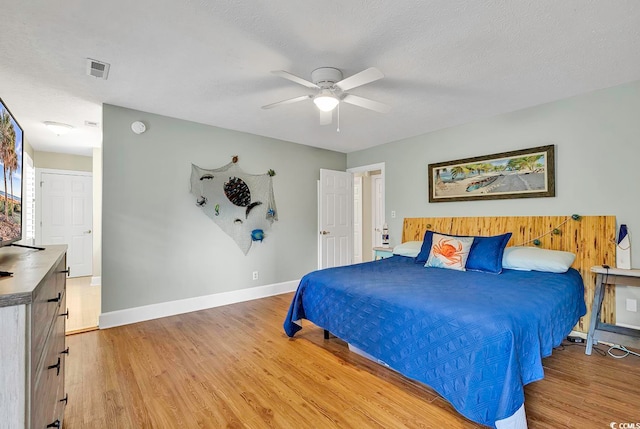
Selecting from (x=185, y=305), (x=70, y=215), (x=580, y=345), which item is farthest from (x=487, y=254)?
(x=70, y=215)

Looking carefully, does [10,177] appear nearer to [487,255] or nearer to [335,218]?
[487,255]

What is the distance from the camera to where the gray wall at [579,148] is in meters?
2.75

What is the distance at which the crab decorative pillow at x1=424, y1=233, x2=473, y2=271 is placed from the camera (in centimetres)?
304

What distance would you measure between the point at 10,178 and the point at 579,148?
4462 mm

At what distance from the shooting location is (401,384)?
2.12m

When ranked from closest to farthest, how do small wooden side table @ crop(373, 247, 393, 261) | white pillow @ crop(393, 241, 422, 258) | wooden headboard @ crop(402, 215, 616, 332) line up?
wooden headboard @ crop(402, 215, 616, 332) < white pillow @ crop(393, 241, 422, 258) < small wooden side table @ crop(373, 247, 393, 261)

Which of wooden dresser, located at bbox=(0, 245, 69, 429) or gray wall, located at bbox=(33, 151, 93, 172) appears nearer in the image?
wooden dresser, located at bbox=(0, 245, 69, 429)

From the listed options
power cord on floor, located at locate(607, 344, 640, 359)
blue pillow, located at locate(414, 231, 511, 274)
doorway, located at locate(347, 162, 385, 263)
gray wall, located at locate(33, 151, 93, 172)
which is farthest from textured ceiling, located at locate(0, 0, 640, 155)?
doorway, located at locate(347, 162, 385, 263)

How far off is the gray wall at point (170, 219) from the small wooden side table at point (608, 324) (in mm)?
3605

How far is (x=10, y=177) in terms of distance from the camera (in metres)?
1.56

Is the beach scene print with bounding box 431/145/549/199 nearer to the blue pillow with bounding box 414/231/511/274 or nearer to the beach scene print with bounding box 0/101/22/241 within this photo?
the blue pillow with bounding box 414/231/511/274

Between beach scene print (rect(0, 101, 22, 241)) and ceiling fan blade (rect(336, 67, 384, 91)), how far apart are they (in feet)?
6.24

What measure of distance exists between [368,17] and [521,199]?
9.00 feet

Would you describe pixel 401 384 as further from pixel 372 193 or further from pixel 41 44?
pixel 372 193
